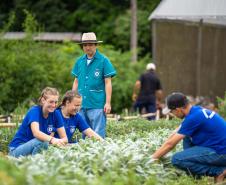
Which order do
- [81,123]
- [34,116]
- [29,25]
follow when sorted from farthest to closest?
1. [29,25]
2. [81,123]
3. [34,116]

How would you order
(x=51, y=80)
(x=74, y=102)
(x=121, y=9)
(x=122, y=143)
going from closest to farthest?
(x=122, y=143) → (x=74, y=102) → (x=51, y=80) → (x=121, y=9)

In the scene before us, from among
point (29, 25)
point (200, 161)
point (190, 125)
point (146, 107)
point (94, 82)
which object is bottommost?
point (146, 107)

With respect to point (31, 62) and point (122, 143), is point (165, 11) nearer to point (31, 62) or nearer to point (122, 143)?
point (31, 62)

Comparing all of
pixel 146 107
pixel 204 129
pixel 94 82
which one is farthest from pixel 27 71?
pixel 204 129

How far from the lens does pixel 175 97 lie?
888 centimetres

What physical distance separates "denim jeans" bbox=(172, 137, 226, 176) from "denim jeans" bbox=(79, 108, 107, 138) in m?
2.67

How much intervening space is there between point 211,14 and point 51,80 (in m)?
5.35

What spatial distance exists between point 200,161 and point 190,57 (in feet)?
44.3

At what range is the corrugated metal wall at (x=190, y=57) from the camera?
21.9 metres

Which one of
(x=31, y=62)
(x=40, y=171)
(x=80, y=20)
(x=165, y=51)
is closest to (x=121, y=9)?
(x=80, y=20)

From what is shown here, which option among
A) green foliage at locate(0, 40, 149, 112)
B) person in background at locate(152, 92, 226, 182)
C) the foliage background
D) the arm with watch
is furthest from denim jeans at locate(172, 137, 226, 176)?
green foliage at locate(0, 40, 149, 112)

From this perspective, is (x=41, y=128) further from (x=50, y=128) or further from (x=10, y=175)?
(x=10, y=175)

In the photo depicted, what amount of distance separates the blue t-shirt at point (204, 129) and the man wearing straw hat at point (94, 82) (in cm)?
296

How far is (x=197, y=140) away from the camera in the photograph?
919 centimetres
